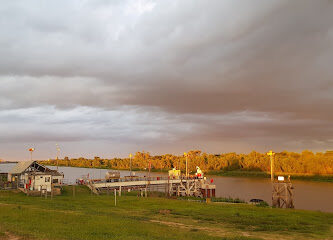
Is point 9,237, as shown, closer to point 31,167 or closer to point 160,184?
point 31,167

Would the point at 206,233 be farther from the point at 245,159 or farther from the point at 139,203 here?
the point at 245,159

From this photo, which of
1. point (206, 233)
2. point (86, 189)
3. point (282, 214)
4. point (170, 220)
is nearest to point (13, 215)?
point (170, 220)

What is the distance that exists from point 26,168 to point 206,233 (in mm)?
39257

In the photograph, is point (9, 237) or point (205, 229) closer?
Answer: point (9, 237)

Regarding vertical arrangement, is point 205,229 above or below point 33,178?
below

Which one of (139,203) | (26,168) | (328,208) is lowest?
(328,208)

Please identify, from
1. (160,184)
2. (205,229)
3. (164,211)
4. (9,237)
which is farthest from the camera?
(160,184)

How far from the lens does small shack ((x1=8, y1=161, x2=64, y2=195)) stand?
152 ft

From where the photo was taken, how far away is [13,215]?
934 inches

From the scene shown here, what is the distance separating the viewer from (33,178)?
154ft

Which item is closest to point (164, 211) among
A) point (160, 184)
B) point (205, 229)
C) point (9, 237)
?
point (205, 229)

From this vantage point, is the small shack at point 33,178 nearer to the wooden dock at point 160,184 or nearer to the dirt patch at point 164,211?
the wooden dock at point 160,184

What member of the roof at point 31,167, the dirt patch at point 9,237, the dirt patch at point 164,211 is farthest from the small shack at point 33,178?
the dirt patch at point 9,237

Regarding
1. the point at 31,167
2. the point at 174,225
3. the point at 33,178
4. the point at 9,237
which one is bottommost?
the point at 174,225
